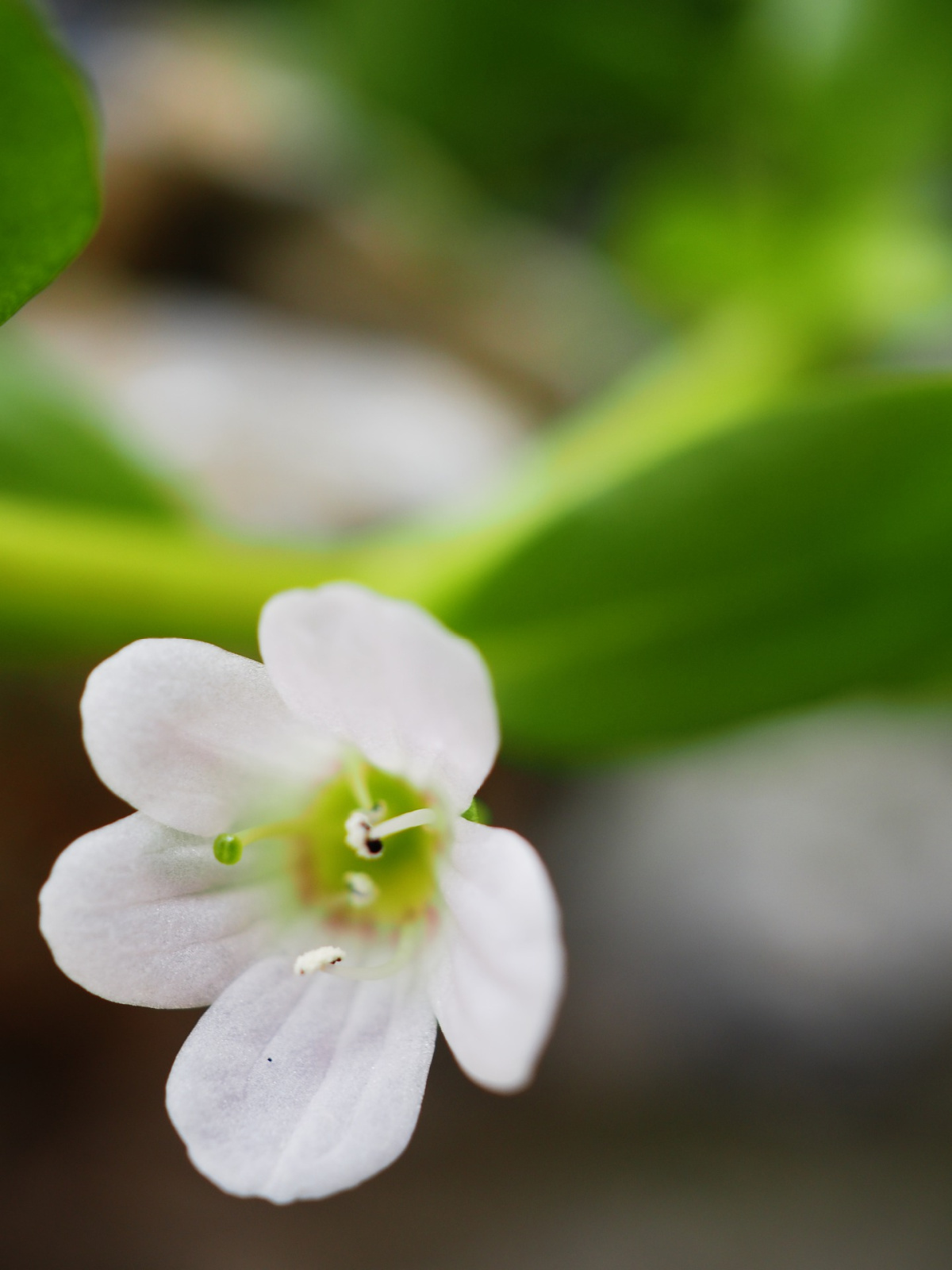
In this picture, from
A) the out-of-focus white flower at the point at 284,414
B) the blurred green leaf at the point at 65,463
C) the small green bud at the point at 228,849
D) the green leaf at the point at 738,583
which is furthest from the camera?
the out-of-focus white flower at the point at 284,414

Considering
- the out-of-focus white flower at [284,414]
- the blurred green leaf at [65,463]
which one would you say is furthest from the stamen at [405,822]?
the out-of-focus white flower at [284,414]

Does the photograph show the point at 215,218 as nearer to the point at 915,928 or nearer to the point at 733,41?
the point at 733,41

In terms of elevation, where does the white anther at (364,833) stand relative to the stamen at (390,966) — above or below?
above

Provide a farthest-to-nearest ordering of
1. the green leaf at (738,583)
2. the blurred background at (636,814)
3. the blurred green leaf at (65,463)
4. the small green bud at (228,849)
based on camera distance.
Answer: the blurred background at (636,814)
the blurred green leaf at (65,463)
the green leaf at (738,583)
the small green bud at (228,849)

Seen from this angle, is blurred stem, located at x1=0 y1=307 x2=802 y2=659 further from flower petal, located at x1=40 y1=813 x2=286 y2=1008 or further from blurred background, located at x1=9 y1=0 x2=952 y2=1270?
blurred background, located at x1=9 y1=0 x2=952 y2=1270

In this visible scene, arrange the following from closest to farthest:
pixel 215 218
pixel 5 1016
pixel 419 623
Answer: pixel 419 623 → pixel 5 1016 → pixel 215 218

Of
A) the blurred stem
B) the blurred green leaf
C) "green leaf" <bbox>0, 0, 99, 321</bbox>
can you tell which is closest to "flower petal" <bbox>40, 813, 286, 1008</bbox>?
"green leaf" <bbox>0, 0, 99, 321</bbox>

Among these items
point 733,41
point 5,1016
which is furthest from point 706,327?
point 5,1016

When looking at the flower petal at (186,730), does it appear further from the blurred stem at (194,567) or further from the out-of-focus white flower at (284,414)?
the out-of-focus white flower at (284,414)
